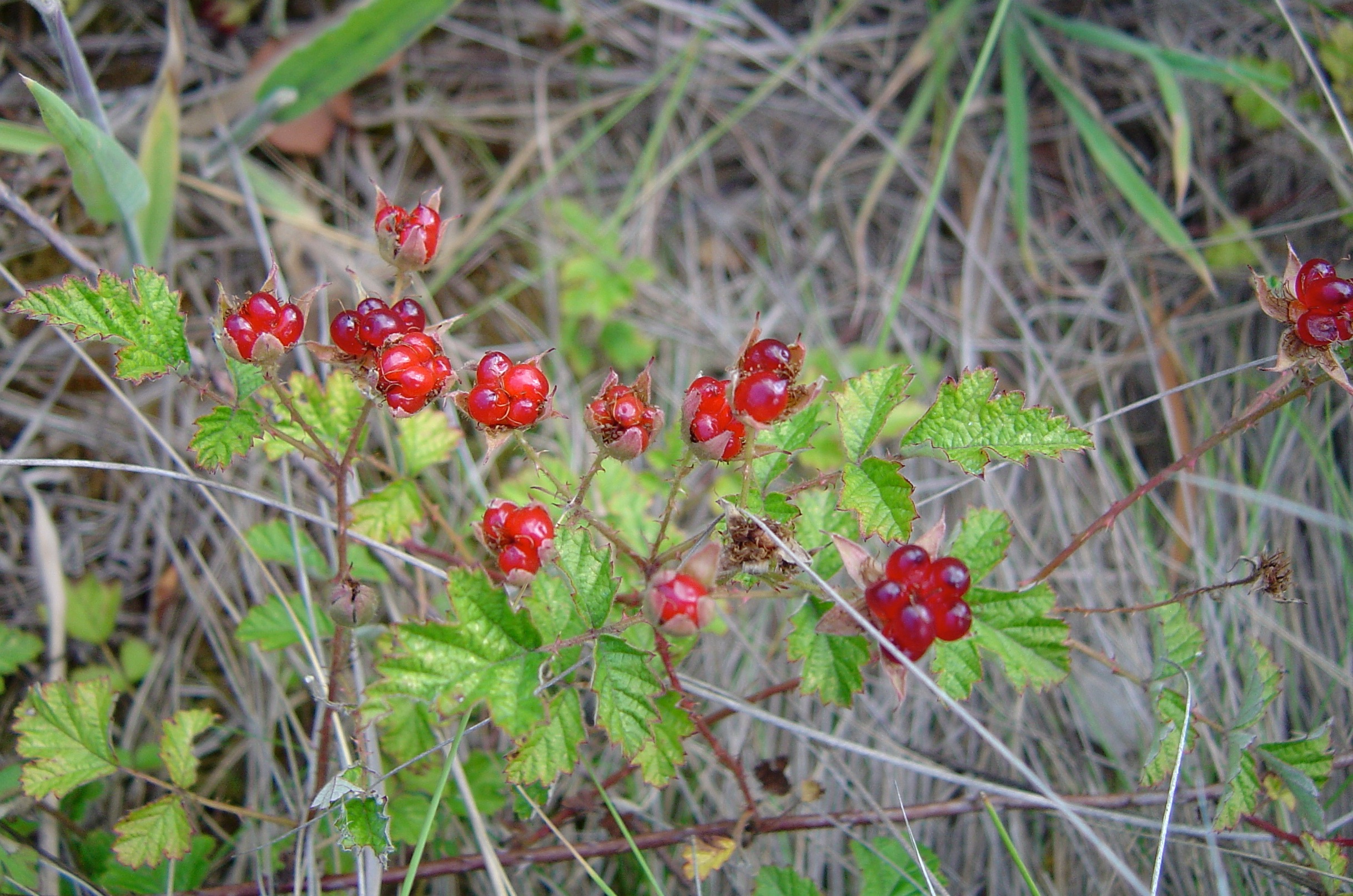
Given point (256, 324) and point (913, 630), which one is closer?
point (913, 630)

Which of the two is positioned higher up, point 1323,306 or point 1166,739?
point 1323,306

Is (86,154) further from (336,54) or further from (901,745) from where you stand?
(901,745)

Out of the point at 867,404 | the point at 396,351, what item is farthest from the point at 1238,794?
the point at 396,351

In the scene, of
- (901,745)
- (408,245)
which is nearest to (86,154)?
(408,245)

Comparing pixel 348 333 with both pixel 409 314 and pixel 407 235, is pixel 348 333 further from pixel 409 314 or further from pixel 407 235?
pixel 407 235

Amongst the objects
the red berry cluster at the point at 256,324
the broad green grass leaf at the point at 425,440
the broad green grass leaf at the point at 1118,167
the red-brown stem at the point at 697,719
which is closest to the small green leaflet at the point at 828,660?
the red-brown stem at the point at 697,719
